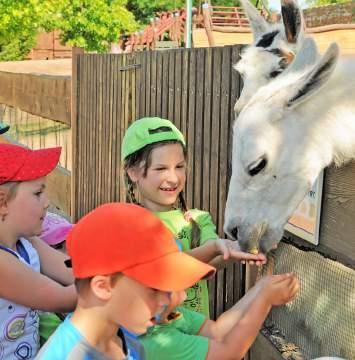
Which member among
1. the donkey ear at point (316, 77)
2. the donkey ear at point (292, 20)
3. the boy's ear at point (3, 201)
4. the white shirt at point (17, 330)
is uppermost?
the donkey ear at point (292, 20)

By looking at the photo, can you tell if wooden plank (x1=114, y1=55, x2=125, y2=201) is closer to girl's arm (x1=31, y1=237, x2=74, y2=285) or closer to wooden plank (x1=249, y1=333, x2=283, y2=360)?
wooden plank (x1=249, y1=333, x2=283, y2=360)

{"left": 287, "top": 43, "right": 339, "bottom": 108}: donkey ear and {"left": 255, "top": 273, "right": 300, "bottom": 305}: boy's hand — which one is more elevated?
{"left": 287, "top": 43, "right": 339, "bottom": 108}: donkey ear

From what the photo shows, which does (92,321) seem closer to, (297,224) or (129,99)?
(297,224)

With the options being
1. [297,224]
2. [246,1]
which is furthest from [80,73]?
[297,224]

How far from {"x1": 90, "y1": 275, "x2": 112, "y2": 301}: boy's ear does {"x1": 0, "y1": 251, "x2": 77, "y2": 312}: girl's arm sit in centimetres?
59

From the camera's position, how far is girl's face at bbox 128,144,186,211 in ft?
9.28

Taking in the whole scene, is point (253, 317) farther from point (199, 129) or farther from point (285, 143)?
point (199, 129)

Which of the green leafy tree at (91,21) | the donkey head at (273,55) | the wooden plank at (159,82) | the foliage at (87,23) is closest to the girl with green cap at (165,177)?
the donkey head at (273,55)

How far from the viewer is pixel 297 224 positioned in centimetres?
348

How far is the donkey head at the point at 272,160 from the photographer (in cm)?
274

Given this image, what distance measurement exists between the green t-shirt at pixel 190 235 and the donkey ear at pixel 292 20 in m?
1.17

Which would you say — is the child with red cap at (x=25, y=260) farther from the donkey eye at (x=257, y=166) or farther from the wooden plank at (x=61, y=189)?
the wooden plank at (x=61, y=189)

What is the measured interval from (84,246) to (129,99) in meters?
4.85

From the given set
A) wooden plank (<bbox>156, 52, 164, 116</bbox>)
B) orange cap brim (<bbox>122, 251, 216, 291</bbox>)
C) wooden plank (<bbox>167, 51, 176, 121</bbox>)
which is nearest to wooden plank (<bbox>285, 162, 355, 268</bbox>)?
orange cap brim (<bbox>122, 251, 216, 291</bbox>)
